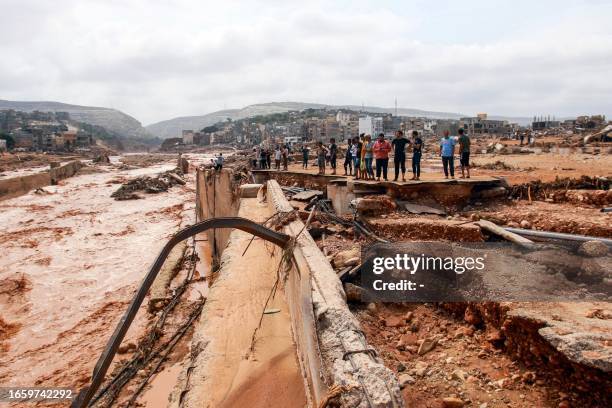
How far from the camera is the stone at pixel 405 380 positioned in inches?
144

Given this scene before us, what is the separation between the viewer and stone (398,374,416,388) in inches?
144

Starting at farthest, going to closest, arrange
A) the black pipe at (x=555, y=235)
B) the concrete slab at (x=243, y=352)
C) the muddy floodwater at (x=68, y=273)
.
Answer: the muddy floodwater at (x=68, y=273), the black pipe at (x=555, y=235), the concrete slab at (x=243, y=352)

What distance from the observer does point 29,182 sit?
27391mm

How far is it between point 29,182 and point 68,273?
62.5ft

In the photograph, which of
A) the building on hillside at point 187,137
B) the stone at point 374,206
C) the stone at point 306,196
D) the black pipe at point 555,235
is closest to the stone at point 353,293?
the black pipe at point 555,235

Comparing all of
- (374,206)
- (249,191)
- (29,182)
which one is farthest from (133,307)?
(29,182)

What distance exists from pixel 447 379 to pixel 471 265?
85.1 inches

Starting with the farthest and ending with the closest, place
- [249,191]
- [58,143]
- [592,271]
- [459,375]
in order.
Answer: [58,143]
[249,191]
[592,271]
[459,375]

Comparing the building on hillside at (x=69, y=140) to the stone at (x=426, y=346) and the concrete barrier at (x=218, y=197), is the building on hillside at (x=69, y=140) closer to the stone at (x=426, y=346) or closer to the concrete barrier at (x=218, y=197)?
the concrete barrier at (x=218, y=197)

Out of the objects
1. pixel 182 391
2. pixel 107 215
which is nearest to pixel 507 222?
pixel 182 391

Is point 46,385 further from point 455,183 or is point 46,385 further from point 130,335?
point 455,183

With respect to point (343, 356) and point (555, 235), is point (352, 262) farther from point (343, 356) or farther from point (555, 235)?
point (343, 356)

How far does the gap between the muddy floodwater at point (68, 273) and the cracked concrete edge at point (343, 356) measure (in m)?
5.17

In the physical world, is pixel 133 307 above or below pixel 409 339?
above
